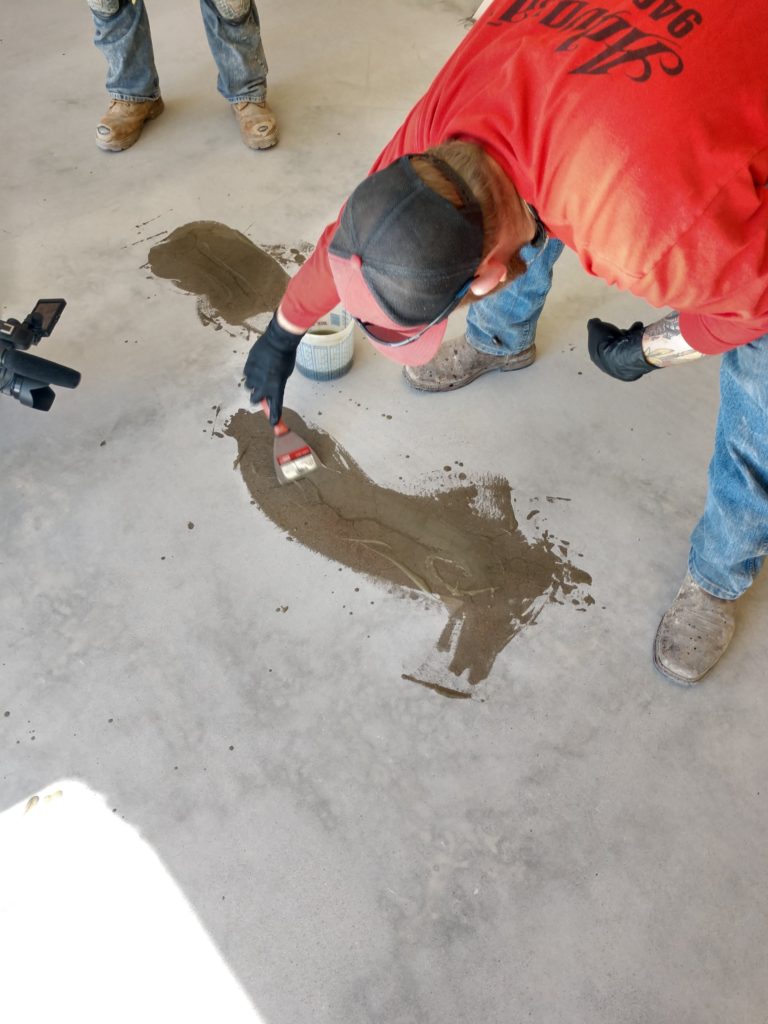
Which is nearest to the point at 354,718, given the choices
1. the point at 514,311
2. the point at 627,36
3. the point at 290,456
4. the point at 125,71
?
the point at 290,456

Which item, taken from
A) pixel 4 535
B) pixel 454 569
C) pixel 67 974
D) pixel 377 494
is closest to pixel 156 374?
pixel 4 535

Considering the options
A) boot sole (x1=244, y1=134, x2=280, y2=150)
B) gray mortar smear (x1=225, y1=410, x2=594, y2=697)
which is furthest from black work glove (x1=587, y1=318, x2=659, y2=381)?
boot sole (x1=244, y1=134, x2=280, y2=150)

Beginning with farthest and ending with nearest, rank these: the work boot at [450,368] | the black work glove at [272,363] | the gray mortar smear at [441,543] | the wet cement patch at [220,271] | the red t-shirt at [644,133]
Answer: the wet cement patch at [220,271], the work boot at [450,368], the gray mortar smear at [441,543], the black work glove at [272,363], the red t-shirt at [644,133]

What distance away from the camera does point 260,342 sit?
160 centimetres

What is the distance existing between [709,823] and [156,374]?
1.74 meters

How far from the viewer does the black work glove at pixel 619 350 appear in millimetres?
1714

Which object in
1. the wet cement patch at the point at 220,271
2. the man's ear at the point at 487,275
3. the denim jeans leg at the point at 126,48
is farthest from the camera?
the denim jeans leg at the point at 126,48

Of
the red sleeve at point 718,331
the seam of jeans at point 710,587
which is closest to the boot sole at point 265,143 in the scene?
the red sleeve at point 718,331

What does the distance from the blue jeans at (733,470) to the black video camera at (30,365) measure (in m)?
1.12

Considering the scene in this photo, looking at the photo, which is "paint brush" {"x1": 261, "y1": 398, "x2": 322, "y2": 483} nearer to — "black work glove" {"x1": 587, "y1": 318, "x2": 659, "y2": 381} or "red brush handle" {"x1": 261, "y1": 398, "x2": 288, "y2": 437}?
"red brush handle" {"x1": 261, "y1": 398, "x2": 288, "y2": 437}

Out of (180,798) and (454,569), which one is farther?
(454,569)

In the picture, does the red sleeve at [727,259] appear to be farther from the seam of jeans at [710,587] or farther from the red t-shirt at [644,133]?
the seam of jeans at [710,587]

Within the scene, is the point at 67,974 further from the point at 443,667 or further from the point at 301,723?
the point at 443,667

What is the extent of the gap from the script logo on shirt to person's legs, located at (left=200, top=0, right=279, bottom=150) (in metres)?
1.80
